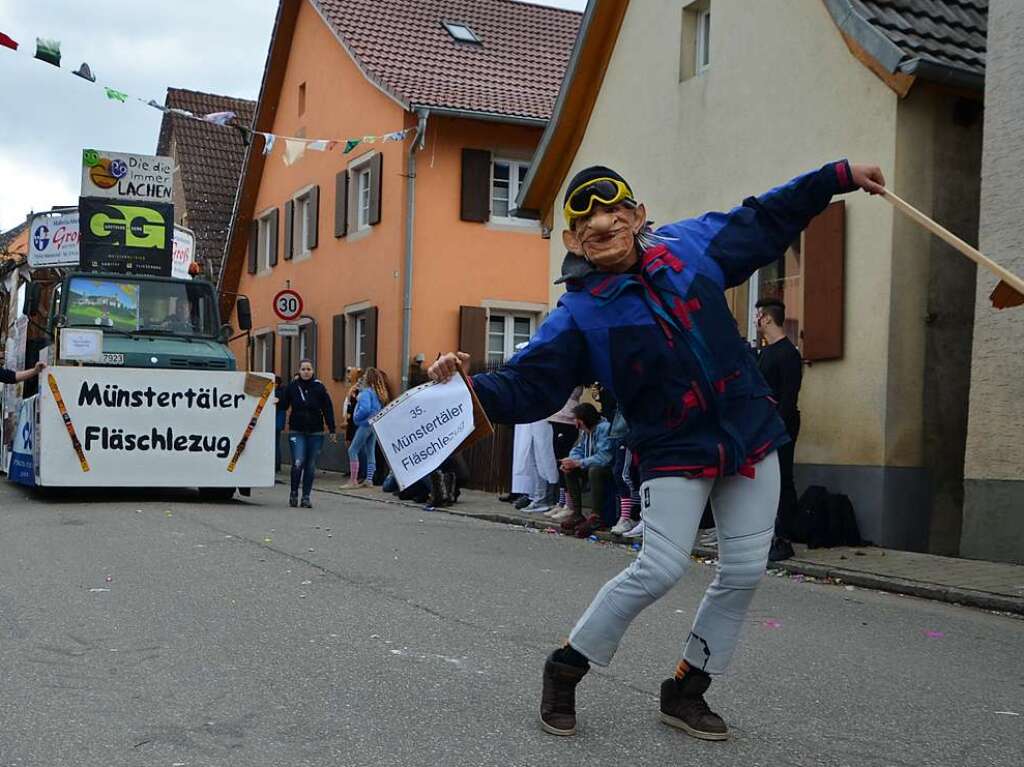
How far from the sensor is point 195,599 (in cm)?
783

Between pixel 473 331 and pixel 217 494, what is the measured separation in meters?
9.26

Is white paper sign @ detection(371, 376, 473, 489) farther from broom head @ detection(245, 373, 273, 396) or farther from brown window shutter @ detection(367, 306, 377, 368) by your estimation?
brown window shutter @ detection(367, 306, 377, 368)

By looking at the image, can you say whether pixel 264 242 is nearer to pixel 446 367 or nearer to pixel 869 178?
pixel 446 367

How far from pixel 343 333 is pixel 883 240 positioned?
53.9ft

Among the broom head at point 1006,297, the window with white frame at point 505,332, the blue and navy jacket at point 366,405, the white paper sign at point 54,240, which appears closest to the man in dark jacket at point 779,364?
the broom head at point 1006,297

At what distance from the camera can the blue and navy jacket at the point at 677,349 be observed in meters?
4.66

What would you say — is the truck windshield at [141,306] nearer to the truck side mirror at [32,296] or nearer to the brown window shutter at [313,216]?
the truck side mirror at [32,296]

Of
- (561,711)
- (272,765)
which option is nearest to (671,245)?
(561,711)

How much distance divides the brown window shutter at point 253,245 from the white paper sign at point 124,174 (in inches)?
369

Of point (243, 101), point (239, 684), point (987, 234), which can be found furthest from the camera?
point (243, 101)

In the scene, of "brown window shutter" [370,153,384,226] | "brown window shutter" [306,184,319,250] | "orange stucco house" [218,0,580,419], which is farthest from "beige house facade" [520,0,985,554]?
"brown window shutter" [306,184,319,250]

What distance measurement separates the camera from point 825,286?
12.8 metres

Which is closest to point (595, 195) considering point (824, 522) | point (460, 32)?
point (824, 522)

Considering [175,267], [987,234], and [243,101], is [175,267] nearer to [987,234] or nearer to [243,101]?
[987,234]
